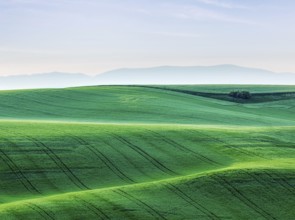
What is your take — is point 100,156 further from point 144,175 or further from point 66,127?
point 66,127

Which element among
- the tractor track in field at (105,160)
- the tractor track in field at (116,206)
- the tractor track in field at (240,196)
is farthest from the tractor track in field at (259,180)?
the tractor track in field at (116,206)

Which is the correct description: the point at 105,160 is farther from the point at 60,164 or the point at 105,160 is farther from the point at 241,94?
the point at 241,94

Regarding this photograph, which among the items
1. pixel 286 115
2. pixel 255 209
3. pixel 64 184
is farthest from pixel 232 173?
pixel 286 115

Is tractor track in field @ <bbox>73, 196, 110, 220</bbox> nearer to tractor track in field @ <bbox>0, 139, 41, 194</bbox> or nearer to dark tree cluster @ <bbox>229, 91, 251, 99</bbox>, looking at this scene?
tractor track in field @ <bbox>0, 139, 41, 194</bbox>

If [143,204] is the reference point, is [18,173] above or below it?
above

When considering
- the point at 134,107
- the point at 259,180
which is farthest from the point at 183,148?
the point at 134,107

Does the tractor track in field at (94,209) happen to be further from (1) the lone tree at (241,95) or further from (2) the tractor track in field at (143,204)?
(1) the lone tree at (241,95)

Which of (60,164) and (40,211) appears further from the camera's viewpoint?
(60,164)
